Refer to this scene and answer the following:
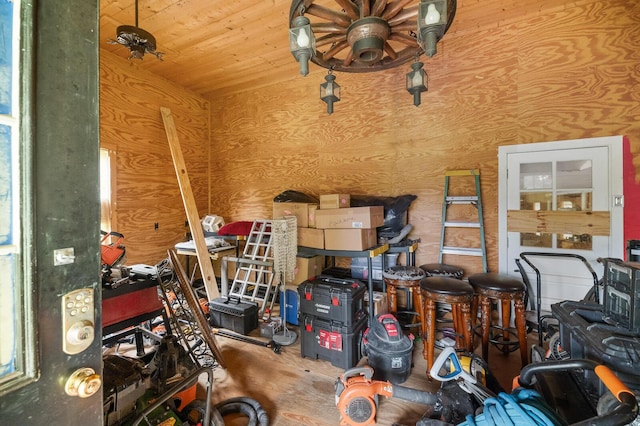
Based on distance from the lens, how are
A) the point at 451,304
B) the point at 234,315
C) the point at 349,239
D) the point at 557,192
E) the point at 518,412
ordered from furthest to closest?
the point at 234,315
the point at 557,192
the point at 349,239
the point at 451,304
the point at 518,412

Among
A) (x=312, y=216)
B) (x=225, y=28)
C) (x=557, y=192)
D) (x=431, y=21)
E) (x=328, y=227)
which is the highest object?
(x=225, y=28)

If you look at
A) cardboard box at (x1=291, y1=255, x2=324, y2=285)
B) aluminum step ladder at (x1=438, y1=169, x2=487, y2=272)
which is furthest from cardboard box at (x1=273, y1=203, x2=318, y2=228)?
aluminum step ladder at (x1=438, y1=169, x2=487, y2=272)

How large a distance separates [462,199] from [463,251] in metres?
0.57

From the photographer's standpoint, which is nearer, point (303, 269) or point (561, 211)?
point (561, 211)

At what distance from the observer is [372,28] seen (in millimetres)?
1411

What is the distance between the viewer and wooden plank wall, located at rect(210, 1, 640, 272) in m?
2.56

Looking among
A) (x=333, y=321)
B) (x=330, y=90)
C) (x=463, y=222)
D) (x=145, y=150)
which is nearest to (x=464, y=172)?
(x=463, y=222)

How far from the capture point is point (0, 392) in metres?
0.49

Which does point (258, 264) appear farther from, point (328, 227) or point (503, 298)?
point (503, 298)

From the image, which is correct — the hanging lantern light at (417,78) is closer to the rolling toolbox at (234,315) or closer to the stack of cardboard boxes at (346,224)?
the stack of cardboard boxes at (346,224)

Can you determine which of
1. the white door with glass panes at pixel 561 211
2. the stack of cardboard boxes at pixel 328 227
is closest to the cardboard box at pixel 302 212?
the stack of cardboard boxes at pixel 328 227

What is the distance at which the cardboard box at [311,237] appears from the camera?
279 centimetres

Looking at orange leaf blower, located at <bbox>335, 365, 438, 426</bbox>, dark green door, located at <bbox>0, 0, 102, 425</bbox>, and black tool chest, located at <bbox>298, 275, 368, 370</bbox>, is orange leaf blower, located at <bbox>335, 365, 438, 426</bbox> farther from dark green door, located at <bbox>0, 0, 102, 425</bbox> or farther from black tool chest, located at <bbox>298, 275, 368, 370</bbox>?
dark green door, located at <bbox>0, 0, 102, 425</bbox>

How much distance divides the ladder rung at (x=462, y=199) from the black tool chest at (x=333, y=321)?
4.89 feet
